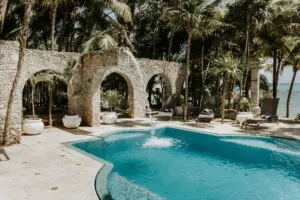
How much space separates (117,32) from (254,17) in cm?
863

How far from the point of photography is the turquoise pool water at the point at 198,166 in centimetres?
528

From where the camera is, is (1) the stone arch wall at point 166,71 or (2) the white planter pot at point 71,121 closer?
(2) the white planter pot at point 71,121

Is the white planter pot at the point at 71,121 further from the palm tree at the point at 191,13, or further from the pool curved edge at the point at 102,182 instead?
the palm tree at the point at 191,13

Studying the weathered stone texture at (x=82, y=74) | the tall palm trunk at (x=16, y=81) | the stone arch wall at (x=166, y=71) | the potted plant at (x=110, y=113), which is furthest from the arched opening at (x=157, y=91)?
the tall palm trunk at (x=16, y=81)

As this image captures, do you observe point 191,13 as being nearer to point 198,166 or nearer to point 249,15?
point 249,15

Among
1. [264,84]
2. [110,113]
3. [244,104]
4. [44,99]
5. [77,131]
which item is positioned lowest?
[77,131]

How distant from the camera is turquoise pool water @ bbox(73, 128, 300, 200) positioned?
5.28 meters

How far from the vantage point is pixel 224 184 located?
577 centimetres

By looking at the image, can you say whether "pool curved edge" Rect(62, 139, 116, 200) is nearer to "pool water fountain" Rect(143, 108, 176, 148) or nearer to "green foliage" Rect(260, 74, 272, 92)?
"pool water fountain" Rect(143, 108, 176, 148)

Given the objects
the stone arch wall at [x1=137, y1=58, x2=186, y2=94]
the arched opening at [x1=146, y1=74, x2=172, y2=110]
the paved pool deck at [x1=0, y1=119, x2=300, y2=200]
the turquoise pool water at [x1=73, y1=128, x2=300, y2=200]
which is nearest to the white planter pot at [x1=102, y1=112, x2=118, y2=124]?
the turquoise pool water at [x1=73, y1=128, x2=300, y2=200]

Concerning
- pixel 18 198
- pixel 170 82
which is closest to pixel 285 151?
pixel 18 198

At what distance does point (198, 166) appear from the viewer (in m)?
7.00

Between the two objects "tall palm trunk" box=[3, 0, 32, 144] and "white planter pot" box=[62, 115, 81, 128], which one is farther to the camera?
"white planter pot" box=[62, 115, 81, 128]

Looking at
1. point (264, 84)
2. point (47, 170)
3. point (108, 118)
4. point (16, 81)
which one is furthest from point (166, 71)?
point (47, 170)
